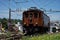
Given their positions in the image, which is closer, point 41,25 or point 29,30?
point 41,25

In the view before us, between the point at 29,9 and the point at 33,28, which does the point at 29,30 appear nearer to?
the point at 33,28

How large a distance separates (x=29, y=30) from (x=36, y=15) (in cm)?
253

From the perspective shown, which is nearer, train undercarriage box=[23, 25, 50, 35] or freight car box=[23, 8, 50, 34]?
freight car box=[23, 8, 50, 34]

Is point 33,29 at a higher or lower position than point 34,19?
lower

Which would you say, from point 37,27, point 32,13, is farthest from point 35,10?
point 37,27

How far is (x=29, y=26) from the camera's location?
29.0 meters

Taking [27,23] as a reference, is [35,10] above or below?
above

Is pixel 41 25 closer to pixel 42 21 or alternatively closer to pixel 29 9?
pixel 42 21

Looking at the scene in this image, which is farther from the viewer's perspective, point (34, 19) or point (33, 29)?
point (33, 29)

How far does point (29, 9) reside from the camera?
28.9 m

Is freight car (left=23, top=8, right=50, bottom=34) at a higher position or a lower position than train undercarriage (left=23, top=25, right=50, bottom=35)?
higher

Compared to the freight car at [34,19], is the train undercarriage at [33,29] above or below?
below

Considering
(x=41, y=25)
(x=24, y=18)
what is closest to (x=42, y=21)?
(x=41, y=25)

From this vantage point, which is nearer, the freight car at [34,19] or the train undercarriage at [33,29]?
the freight car at [34,19]
